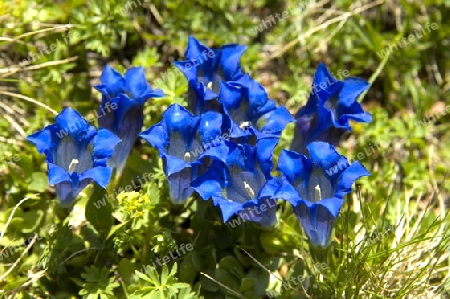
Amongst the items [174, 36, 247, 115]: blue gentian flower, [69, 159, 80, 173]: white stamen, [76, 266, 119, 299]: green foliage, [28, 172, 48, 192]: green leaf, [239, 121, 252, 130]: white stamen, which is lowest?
[76, 266, 119, 299]: green foliage

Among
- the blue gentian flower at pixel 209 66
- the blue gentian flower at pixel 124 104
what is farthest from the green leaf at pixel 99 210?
the blue gentian flower at pixel 209 66

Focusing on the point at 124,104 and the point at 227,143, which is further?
the point at 124,104

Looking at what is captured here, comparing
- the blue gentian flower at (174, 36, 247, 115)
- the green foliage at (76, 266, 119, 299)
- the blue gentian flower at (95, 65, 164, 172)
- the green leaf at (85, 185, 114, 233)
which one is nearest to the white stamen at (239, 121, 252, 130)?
the blue gentian flower at (174, 36, 247, 115)

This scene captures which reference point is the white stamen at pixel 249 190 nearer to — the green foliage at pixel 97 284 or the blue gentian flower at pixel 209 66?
the blue gentian flower at pixel 209 66

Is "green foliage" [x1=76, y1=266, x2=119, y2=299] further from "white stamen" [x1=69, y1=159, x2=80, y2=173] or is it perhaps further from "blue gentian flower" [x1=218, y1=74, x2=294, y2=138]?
"blue gentian flower" [x1=218, y1=74, x2=294, y2=138]

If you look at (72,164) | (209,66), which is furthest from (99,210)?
(209,66)

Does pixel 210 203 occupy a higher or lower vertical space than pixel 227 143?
lower

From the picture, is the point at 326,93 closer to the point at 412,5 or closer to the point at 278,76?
the point at 278,76

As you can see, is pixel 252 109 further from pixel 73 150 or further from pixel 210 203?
pixel 73 150
